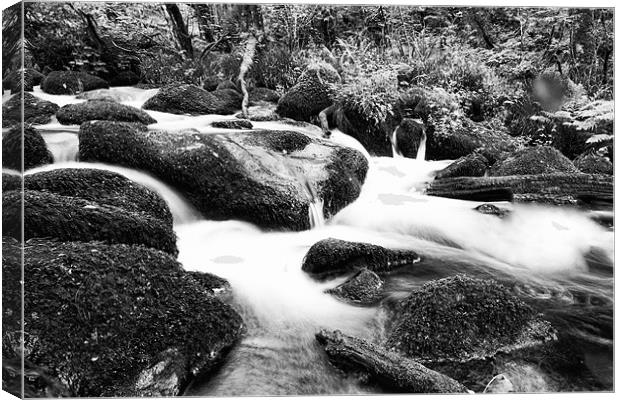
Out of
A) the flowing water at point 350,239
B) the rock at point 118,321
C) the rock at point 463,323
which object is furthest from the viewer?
the rock at point 463,323

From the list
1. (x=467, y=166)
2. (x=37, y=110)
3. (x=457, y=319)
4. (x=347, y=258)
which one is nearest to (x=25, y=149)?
(x=37, y=110)

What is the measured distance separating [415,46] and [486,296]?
64.7 inches

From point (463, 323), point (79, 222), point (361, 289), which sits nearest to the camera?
point (79, 222)

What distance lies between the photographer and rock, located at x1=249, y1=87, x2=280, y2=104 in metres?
3.70

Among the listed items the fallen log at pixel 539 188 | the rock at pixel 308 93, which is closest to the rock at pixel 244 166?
Answer: the rock at pixel 308 93

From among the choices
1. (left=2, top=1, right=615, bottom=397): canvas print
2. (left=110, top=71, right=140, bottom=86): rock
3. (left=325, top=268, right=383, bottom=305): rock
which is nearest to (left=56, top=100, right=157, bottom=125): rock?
(left=2, top=1, right=615, bottom=397): canvas print

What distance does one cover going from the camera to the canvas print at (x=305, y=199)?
118 inches

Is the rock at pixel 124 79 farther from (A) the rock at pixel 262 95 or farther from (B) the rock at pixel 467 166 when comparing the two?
(B) the rock at pixel 467 166

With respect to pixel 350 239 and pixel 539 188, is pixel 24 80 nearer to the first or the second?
pixel 350 239

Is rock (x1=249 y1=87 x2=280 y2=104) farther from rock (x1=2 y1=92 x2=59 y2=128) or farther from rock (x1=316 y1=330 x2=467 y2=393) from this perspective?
rock (x1=316 y1=330 x2=467 y2=393)

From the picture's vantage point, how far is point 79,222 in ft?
10.1

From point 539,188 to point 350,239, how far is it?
1.32 m

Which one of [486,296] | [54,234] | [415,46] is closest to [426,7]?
[415,46]

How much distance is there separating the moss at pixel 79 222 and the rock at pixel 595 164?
2656mm
